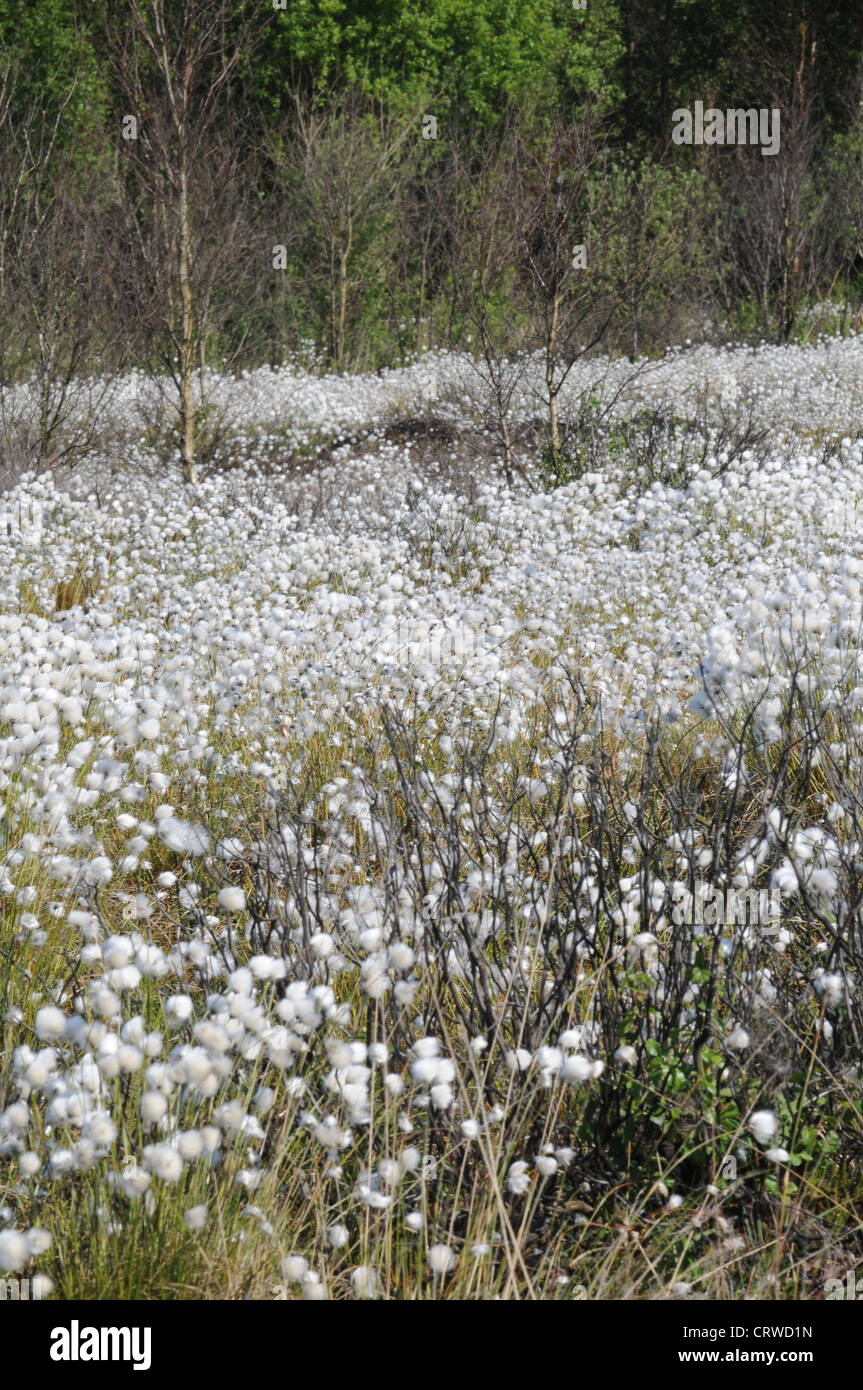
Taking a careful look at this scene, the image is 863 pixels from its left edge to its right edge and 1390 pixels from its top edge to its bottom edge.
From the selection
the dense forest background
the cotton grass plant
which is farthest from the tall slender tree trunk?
the cotton grass plant

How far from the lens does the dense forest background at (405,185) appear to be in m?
10.0

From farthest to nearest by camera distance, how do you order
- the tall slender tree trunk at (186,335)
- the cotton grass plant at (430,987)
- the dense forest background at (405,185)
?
the tall slender tree trunk at (186,335), the dense forest background at (405,185), the cotton grass plant at (430,987)

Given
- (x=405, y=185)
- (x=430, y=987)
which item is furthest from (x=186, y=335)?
(x=405, y=185)

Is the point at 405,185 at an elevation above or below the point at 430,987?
above

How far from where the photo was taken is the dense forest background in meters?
10.0

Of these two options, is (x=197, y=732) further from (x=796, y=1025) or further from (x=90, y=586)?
(x=90, y=586)

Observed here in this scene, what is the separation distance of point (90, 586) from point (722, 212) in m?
18.6

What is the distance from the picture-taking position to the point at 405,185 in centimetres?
2261

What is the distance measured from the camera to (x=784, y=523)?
6816 millimetres

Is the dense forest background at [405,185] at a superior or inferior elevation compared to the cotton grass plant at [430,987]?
superior

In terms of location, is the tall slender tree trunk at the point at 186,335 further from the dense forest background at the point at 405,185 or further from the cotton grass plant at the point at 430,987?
the cotton grass plant at the point at 430,987

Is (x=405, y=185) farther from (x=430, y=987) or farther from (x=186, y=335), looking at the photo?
(x=430, y=987)

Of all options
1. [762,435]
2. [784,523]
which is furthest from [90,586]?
[762,435]

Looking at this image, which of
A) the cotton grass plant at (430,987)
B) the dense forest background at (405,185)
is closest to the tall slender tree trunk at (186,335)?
the dense forest background at (405,185)
